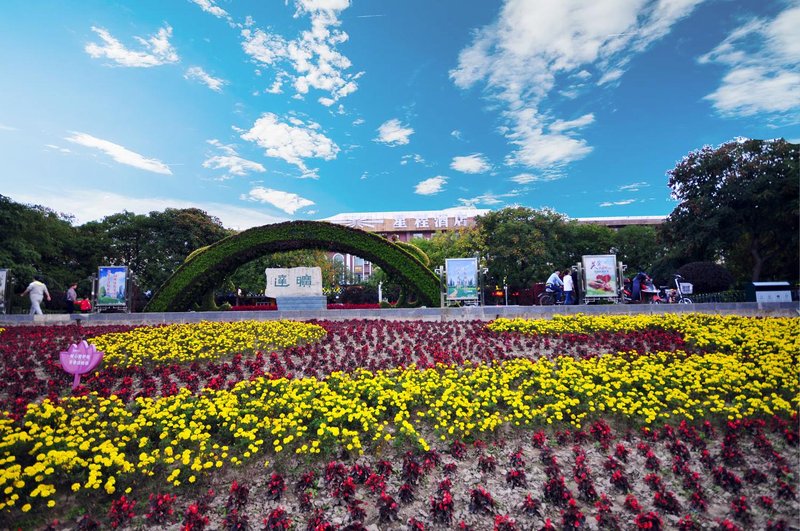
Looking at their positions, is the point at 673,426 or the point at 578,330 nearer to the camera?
the point at 673,426

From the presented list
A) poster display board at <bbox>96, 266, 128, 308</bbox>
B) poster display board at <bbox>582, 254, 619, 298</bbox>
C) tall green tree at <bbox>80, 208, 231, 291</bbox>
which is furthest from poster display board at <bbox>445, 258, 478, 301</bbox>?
tall green tree at <bbox>80, 208, 231, 291</bbox>

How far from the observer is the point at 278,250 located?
17.2 meters

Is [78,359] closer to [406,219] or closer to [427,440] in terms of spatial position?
[427,440]

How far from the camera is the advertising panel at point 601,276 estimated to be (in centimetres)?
1592

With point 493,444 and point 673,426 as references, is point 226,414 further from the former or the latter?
point 673,426

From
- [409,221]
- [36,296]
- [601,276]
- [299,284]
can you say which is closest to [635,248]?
[409,221]

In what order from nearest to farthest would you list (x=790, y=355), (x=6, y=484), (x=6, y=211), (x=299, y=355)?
(x=6, y=484)
(x=790, y=355)
(x=299, y=355)
(x=6, y=211)

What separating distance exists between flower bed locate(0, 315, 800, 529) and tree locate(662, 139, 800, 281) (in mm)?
20728

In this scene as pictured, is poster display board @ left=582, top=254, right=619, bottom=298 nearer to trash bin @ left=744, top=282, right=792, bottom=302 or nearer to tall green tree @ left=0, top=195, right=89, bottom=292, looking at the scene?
trash bin @ left=744, top=282, right=792, bottom=302

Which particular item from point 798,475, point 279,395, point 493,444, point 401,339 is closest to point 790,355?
point 798,475

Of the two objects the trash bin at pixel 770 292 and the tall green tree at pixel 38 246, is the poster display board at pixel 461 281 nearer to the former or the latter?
the trash bin at pixel 770 292

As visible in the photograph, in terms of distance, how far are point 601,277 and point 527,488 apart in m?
13.3

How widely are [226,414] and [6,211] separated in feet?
85.9

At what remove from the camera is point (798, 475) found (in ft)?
13.5
